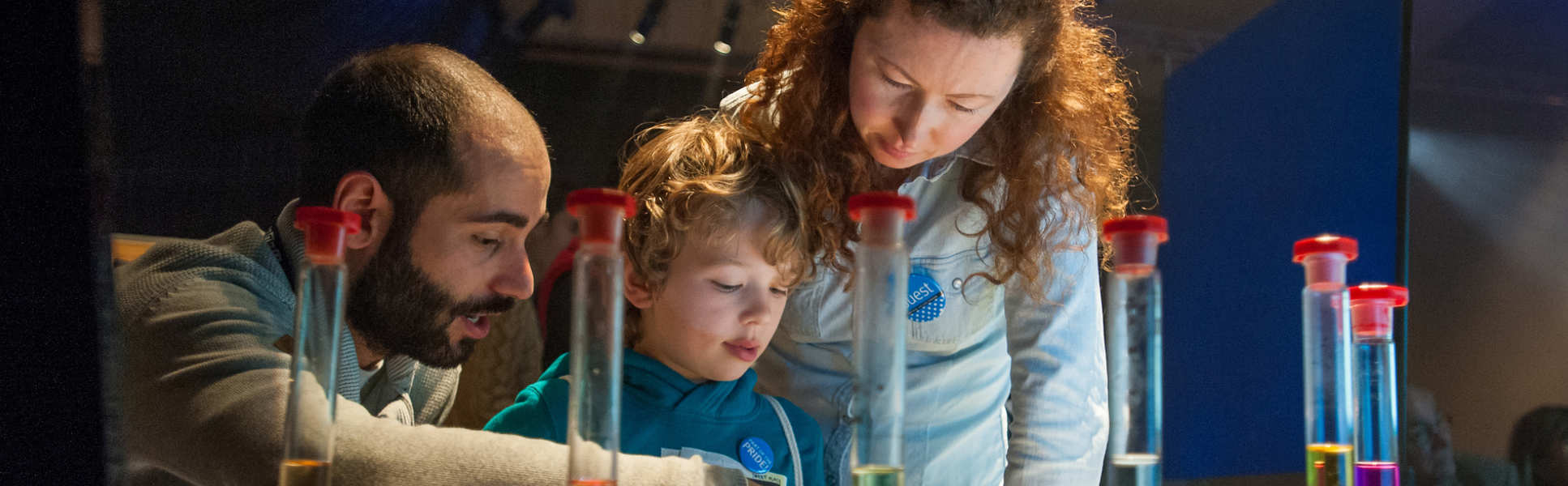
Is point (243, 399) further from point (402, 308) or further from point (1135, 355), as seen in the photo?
point (1135, 355)

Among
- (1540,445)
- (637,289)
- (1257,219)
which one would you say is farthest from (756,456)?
(1540,445)

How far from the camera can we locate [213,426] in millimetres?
1171

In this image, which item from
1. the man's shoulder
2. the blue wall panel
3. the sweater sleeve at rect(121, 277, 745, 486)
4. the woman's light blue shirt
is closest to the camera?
the sweater sleeve at rect(121, 277, 745, 486)

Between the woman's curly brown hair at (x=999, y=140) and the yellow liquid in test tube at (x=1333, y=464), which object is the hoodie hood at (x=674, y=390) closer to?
→ the woman's curly brown hair at (x=999, y=140)

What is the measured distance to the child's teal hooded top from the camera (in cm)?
135

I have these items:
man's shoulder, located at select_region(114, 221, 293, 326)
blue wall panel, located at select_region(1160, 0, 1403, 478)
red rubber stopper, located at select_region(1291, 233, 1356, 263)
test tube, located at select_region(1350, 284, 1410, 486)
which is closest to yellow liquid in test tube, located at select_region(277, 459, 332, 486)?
man's shoulder, located at select_region(114, 221, 293, 326)

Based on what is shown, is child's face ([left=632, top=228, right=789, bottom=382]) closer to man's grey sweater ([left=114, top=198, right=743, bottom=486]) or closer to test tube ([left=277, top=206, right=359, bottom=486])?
man's grey sweater ([left=114, top=198, right=743, bottom=486])

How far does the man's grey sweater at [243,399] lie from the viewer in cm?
109

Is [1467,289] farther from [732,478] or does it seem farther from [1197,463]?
[732,478]

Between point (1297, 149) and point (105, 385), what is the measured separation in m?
1.84

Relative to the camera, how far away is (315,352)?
1.01 meters

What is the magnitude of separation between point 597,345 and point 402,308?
1.75 ft

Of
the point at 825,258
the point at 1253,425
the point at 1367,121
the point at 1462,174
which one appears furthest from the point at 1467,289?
the point at 825,258

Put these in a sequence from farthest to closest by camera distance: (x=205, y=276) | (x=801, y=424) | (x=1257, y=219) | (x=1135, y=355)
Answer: (x=1257, y=219) → (x=801, y=424) → (x=205, y=276) → (x=1135, y=355)
